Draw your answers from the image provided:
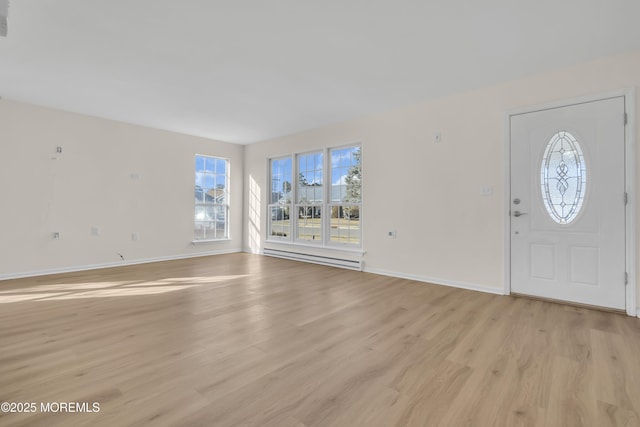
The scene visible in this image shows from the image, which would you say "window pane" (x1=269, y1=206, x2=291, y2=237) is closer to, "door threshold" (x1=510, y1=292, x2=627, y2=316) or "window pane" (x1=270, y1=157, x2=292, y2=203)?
"window pane" (x1=270, y1=157, x2=292, y2=203)

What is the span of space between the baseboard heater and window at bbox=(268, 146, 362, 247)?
0.29 meters

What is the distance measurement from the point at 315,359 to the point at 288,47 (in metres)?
2.74

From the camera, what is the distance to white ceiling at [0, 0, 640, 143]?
2314 mm

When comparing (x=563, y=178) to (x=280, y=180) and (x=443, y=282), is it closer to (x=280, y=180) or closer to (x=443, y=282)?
(x=443, y=282)

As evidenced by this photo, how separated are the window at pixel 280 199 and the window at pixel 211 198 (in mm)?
1140

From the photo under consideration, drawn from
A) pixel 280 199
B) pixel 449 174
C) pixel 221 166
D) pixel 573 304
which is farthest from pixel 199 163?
pixel 573 304

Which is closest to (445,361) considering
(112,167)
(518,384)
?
(518,384)

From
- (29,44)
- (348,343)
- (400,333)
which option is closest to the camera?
(348,343)

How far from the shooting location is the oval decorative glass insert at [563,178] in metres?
3.10

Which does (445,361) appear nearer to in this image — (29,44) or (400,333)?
(400,333)

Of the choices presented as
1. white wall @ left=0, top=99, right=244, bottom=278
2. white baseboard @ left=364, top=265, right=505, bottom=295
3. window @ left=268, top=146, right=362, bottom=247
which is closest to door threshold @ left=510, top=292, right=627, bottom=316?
white baseboard @ left=364, top=265, right=505, bottom=295

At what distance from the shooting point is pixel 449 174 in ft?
13.0

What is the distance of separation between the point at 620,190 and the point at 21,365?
16.7 feet

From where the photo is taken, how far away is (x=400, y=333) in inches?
94.3
